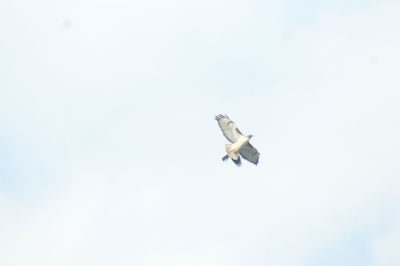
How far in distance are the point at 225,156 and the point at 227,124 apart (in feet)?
12.8

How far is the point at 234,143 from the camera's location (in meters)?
196

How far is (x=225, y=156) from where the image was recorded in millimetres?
196375

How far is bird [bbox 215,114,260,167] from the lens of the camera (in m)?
196

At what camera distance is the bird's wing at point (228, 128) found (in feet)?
645

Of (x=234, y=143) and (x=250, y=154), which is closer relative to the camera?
(x=234, y=143)

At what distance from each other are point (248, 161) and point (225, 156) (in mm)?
3318

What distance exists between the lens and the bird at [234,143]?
643 feet

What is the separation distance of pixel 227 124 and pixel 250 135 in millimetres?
3501

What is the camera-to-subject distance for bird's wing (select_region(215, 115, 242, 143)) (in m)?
197

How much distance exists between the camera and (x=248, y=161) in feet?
A: 650

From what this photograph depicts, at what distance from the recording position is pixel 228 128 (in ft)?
646

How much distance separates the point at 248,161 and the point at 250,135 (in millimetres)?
4365

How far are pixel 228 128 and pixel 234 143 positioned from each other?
2.04 meters
